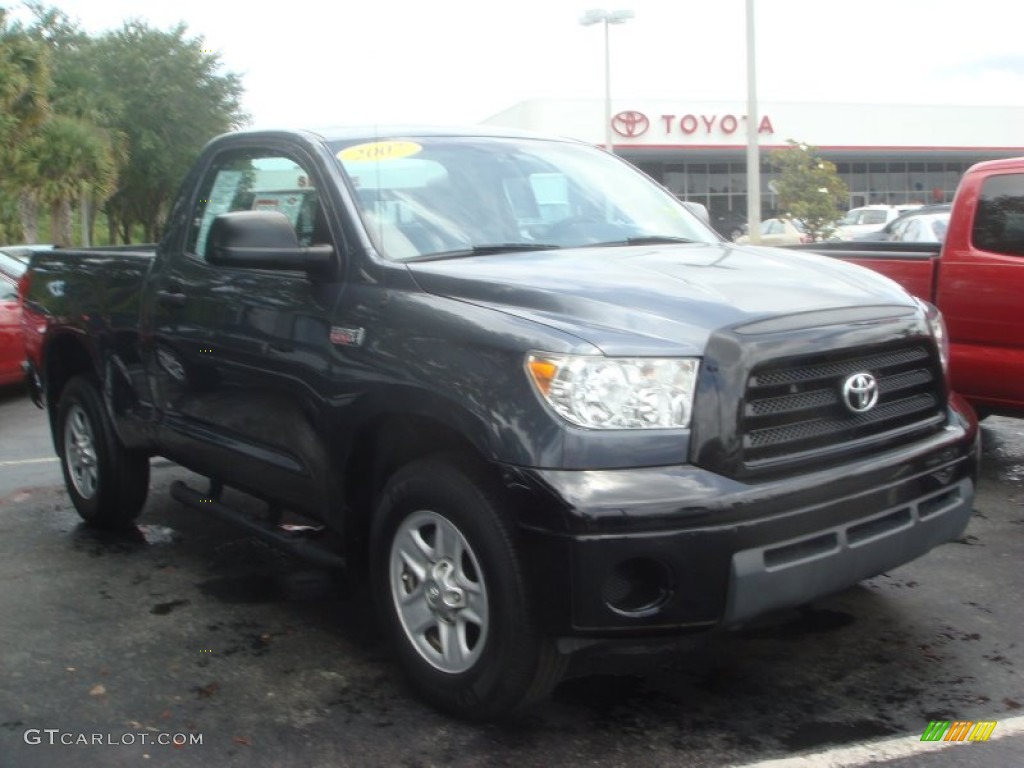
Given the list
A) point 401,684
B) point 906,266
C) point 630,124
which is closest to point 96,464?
point 401,684

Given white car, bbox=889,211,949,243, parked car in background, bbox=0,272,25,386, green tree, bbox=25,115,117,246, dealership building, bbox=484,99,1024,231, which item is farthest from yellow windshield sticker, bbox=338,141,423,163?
dealership building, bbox=484,99,1024,231

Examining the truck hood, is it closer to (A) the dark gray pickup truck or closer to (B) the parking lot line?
(A) the dark gray pickup truck

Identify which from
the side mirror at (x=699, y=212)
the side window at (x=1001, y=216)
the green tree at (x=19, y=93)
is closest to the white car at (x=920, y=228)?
the side window at (x=1001, y=216)

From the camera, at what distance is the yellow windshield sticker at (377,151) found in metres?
4.61

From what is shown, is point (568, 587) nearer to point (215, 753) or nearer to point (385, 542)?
point (385, 542)

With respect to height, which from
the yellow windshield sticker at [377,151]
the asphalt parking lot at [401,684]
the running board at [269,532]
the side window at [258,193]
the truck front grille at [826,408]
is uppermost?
the yellow windshield sticker at [377,151]

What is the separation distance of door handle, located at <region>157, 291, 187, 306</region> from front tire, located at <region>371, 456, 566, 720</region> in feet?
5.50

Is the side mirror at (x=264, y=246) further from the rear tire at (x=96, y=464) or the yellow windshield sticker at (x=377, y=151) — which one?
the rear tire at (x=96, y=464)

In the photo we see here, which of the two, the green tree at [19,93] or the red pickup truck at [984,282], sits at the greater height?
the green tree at [19,93]

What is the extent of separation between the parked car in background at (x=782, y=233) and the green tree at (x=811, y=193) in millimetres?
346

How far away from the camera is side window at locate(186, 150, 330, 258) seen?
463 cm

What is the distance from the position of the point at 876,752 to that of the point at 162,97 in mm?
38522

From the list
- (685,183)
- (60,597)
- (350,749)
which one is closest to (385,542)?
(350,749)

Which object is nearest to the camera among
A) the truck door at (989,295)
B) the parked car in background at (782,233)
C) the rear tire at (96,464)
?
the rear tire at (96,464)
